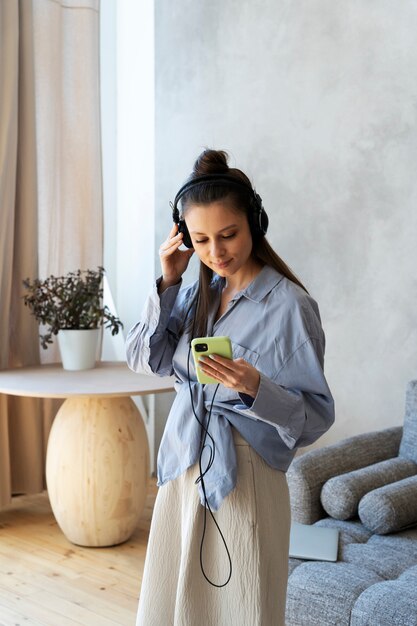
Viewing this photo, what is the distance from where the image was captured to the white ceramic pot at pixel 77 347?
337 centimetres

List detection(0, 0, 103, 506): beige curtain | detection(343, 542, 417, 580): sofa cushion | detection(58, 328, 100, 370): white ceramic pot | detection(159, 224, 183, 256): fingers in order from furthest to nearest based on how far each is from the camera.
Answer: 1. detection(0, 0, 103, 506): beige curtain
2. detection(58, 328, 100, 370): white ceramic pot
3. detection(343, 542, 417, 580): sofa cushion
4. detection(159, 224, 183, 256): fingers

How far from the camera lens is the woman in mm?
1399

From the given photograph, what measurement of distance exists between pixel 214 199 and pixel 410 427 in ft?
5.38

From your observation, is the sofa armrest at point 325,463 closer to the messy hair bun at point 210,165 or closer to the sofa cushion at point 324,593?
the sofa cushion at point 324,593

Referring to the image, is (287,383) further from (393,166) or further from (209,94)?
(209,94)

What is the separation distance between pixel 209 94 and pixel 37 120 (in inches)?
32.2

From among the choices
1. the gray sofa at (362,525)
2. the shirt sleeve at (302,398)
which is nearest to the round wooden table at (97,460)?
the gray sofa at (362,525)

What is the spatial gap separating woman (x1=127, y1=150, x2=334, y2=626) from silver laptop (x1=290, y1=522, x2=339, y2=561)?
81 cm

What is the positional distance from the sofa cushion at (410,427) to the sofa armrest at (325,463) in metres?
0.10

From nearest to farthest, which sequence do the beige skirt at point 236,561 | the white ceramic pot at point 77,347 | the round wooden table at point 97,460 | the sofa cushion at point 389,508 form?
the beige skirt at point 236,561 < the sofa cushion at point 389,508 < the round wooden table at point 97,460 < the white ceramic pot at point 77,347

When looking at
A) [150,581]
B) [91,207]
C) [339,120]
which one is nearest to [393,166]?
[339,120]

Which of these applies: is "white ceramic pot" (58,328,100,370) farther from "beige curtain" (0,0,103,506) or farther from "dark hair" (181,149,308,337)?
"dark hair" (181,149,308,337)

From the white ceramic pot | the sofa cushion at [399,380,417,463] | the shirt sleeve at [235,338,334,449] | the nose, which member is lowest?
the sofa cushion at [399,380,417,463]

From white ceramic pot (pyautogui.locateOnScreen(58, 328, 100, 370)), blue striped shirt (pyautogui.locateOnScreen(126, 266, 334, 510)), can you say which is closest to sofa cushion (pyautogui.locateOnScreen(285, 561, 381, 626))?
blue striped shirt (pyautogui.locateOnScreen(126, 266, 334, 510))
